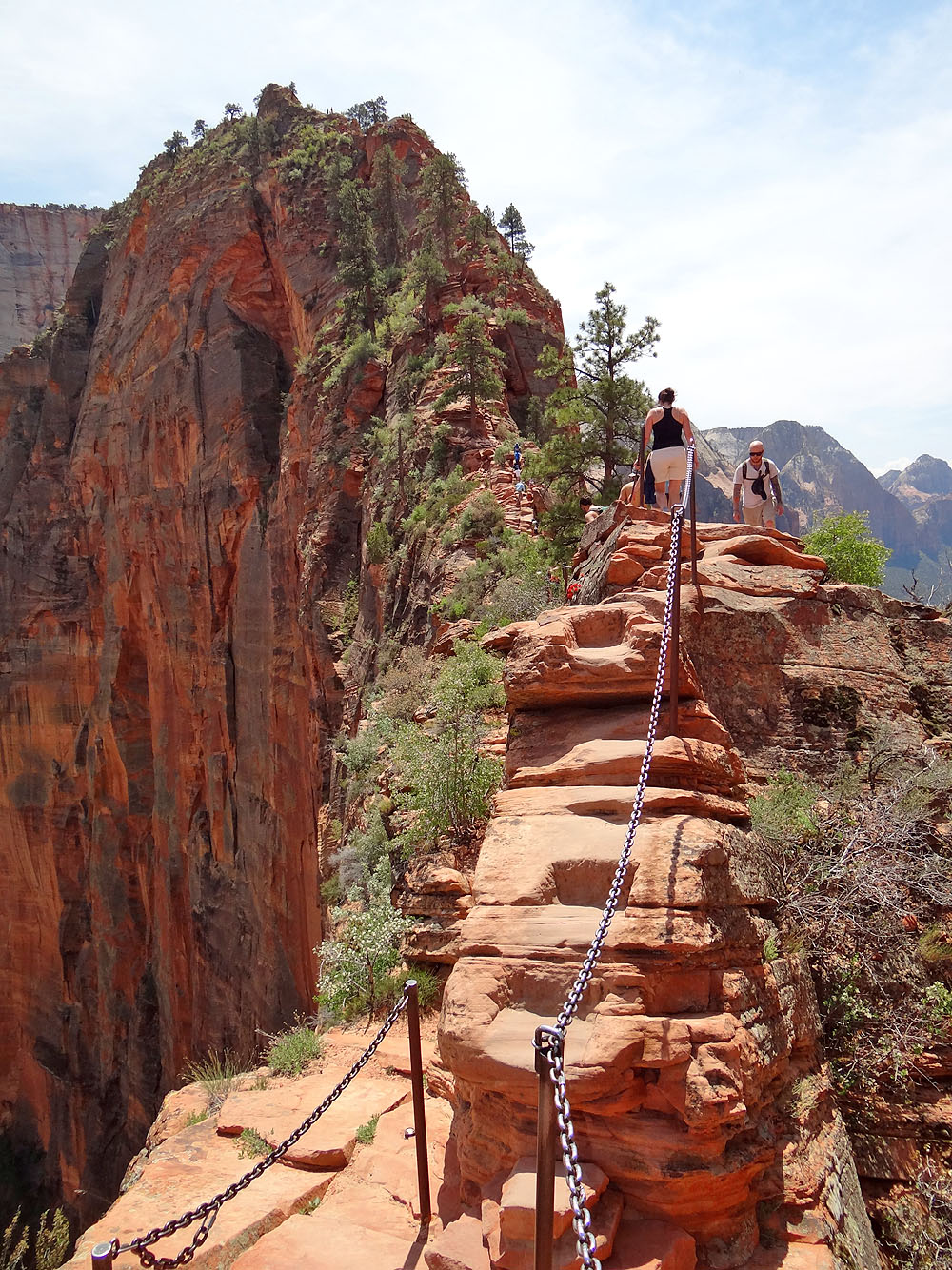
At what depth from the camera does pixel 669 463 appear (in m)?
8.57

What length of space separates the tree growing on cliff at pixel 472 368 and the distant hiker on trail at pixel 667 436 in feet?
38.2

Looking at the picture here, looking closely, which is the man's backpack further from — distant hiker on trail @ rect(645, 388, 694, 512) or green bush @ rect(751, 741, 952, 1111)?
green bush @ rect(751, 741, 952, 1111)

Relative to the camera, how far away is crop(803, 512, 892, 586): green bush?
13.1 meters

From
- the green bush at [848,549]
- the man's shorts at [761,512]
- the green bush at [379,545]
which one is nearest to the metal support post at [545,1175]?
the man's shorts at [761,512]

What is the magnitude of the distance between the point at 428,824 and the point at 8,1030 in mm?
36866

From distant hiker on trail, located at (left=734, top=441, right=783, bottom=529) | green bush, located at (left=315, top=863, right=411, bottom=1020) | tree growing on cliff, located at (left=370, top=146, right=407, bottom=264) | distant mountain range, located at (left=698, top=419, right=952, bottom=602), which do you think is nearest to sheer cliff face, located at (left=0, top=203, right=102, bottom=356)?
tree growing on cliff, located at (left=370, top=146, right=407, bottom=264)

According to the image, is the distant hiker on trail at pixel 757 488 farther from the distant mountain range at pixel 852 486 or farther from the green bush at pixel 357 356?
the distant mountain range at pixel 852 486

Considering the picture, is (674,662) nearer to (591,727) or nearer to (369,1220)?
(591,727)

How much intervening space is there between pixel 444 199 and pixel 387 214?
4573mm

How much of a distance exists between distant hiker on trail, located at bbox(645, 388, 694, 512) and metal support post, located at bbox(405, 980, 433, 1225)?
5.79m

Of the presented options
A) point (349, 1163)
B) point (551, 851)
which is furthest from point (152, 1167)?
point (551, 851)

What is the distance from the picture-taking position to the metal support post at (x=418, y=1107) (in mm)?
4496

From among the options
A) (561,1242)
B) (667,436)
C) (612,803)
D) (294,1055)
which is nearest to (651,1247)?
(561,1242)

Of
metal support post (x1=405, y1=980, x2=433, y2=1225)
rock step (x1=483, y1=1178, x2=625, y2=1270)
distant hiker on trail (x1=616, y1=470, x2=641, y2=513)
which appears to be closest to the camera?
rock step (x1=483, y1=1178, x2=625, y2=1270)
